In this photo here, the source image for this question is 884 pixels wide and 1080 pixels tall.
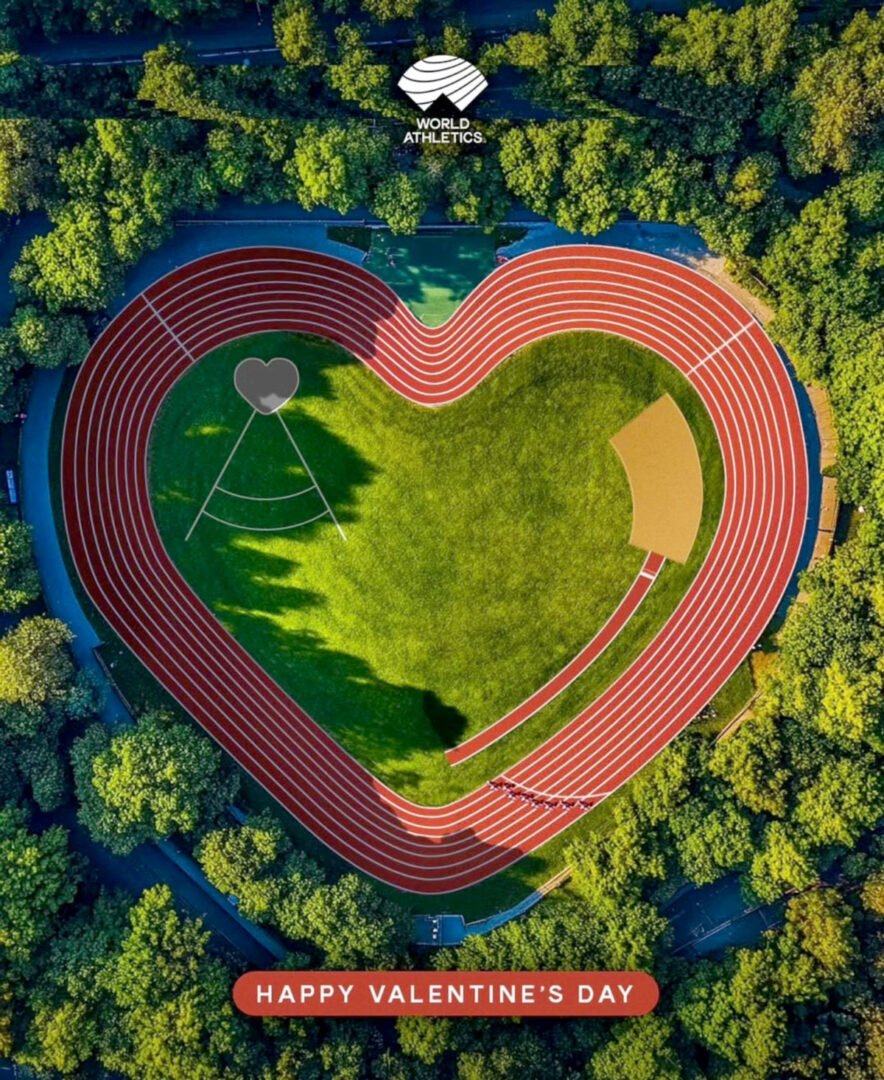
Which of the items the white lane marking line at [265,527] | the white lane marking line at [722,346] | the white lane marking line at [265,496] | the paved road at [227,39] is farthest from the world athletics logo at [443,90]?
the white lane marking line at [265,527]

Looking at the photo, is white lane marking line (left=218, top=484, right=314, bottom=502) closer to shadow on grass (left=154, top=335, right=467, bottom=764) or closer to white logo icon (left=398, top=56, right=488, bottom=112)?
shadow on grass (left=154, top=335, right=467, bottom=764)

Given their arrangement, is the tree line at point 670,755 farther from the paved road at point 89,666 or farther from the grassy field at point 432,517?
the grassy field at point 432,517

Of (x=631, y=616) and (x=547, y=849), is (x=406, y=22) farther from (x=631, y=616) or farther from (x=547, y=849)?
(x=547, y=849)

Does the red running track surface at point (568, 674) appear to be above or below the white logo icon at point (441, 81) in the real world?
below

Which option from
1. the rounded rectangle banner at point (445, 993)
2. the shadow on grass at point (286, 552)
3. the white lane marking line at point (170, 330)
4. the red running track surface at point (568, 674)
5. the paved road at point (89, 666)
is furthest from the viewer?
the red running track surface at point (568, 674)

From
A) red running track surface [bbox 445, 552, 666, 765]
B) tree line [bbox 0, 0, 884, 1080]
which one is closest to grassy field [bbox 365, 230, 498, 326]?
tree line [bbox 0, 0, 884, 1080]
